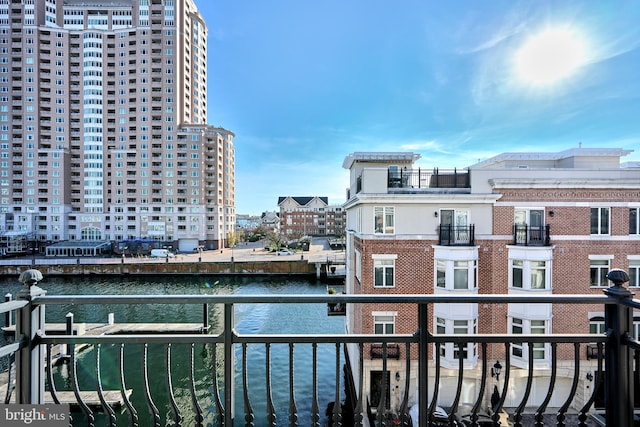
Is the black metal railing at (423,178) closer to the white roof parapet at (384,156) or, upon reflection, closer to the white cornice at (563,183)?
the white cornice at (563,183)

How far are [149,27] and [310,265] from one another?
147 feet

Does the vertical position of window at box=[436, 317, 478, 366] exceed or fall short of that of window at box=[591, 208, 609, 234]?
it falls short

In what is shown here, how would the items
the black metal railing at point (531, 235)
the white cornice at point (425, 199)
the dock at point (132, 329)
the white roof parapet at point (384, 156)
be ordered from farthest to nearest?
the dock at point (132, 329)
the white roof parapet at point (384, 156)
the white cornice at point (425, 199)
the black metal railing at point (531, 235)

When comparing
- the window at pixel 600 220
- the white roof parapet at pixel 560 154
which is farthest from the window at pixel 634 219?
the white roof parapet at pixel 560 154

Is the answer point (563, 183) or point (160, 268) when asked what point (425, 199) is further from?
point (160, 268)

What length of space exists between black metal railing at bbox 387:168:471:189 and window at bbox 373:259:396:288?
8.55ft

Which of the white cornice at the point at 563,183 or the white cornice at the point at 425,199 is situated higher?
the white cornice at the point at 563,183

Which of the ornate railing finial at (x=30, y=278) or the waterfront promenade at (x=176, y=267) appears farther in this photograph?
the waterfront promenade at (x=176, y=267)

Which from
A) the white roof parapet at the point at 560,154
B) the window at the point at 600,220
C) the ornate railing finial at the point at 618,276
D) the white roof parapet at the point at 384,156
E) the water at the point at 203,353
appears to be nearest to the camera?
the ornate railing finial at the point at 618,276

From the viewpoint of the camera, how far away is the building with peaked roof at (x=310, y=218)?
8406cm

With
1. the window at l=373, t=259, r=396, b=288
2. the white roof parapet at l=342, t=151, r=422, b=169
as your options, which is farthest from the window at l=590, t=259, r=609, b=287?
the white roof parapet at l=342, t=151, r=422, b=169

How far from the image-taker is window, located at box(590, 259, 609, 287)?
1034cm

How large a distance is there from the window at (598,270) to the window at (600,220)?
0.95 m

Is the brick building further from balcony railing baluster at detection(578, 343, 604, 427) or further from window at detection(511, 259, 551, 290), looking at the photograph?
balcony railing baluster at detection(578, 343, 604, 427)
